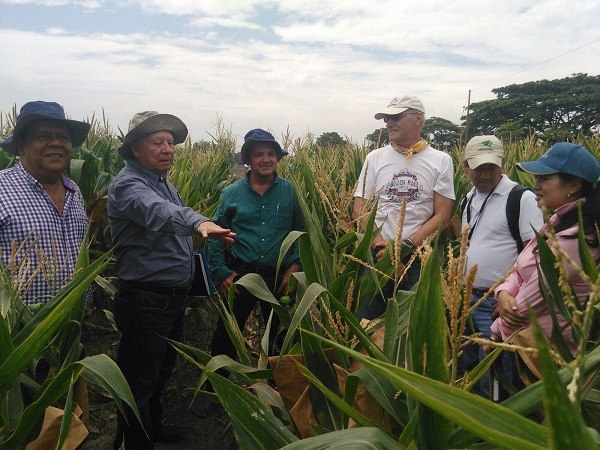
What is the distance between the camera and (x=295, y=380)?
1.37 m

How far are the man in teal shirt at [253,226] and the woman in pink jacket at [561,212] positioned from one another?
135 centimetres

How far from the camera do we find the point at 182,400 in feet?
10.6

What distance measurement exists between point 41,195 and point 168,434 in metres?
1.40

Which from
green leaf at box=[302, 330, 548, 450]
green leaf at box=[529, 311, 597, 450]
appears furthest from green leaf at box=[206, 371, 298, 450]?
green leaf at box=[529, 311, 597, 450]

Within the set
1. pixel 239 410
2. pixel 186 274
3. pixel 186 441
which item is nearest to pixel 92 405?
pixel 186 441

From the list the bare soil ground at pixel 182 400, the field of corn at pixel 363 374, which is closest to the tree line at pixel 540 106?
the bare soil ground at pixel 182 400

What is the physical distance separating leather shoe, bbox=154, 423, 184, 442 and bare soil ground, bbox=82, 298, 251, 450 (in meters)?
0.03

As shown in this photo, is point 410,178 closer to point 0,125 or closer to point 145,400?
point 145,400

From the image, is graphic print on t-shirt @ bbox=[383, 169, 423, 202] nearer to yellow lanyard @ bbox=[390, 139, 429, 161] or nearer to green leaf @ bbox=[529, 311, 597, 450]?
yellow lanyard @ bbox=[390, 139, 429, 161]

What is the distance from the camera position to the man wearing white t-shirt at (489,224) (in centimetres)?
242

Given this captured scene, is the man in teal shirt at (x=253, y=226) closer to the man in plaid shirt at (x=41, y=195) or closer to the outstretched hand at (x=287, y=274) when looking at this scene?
the outstretched hand at (x=287, y=274)

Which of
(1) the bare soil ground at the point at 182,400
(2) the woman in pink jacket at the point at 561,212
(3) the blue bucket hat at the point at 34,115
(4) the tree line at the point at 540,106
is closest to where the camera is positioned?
(2) the woman in pink jacket at the point at 561,212

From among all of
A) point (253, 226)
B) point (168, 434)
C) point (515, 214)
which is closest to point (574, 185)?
point (515, 214)

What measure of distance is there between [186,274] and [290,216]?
31.6 inches
